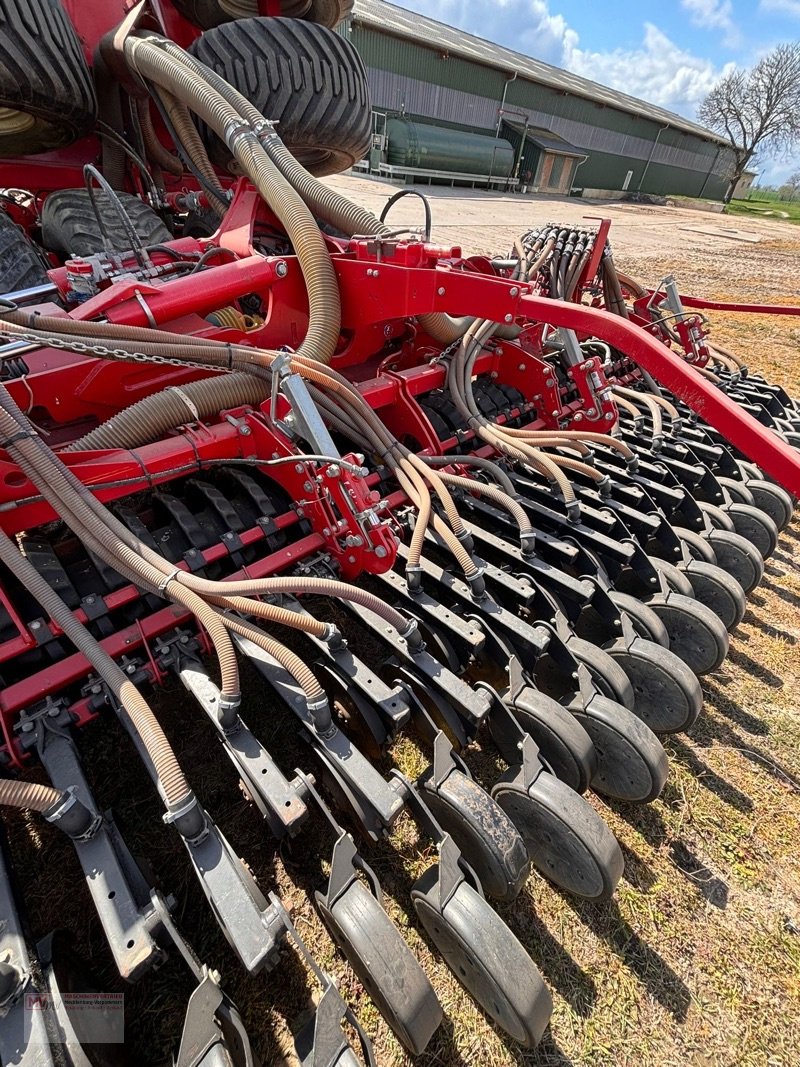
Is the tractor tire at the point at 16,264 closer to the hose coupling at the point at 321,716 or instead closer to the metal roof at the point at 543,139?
the hose coupling at the point at 321,716

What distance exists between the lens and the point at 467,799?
1.59 metres

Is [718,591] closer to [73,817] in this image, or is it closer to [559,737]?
[559,737]

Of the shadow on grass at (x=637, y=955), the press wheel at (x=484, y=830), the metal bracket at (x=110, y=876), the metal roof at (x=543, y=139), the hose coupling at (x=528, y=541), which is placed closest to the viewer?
the metal bracket at (x=110, y=876)

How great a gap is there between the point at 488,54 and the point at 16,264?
33.2 meters

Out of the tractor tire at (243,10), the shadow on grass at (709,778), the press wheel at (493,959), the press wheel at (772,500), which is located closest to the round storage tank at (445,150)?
the tractor tire at (243,10)

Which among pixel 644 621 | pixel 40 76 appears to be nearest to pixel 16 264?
pixel 40 76

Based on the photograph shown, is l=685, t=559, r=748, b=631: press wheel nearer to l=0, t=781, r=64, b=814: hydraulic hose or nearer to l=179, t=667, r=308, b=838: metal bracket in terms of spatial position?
l=179, t=667, r=308, b=838: metal bracket

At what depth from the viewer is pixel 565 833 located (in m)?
1.64

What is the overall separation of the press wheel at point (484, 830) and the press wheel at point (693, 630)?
1213 mm

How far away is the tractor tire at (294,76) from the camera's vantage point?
3129 millimetres

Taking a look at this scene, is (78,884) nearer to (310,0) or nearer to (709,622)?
(709,622)

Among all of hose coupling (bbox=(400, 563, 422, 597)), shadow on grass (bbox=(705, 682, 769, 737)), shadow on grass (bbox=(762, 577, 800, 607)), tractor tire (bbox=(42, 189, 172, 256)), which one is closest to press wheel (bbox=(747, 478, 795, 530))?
shadow on grass (bbox=(762, 577, 800, 607))

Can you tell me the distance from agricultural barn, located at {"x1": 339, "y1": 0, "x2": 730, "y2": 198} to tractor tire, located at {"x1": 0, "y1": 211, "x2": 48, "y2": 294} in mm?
22535

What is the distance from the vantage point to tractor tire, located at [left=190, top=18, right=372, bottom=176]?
3.13 meters
